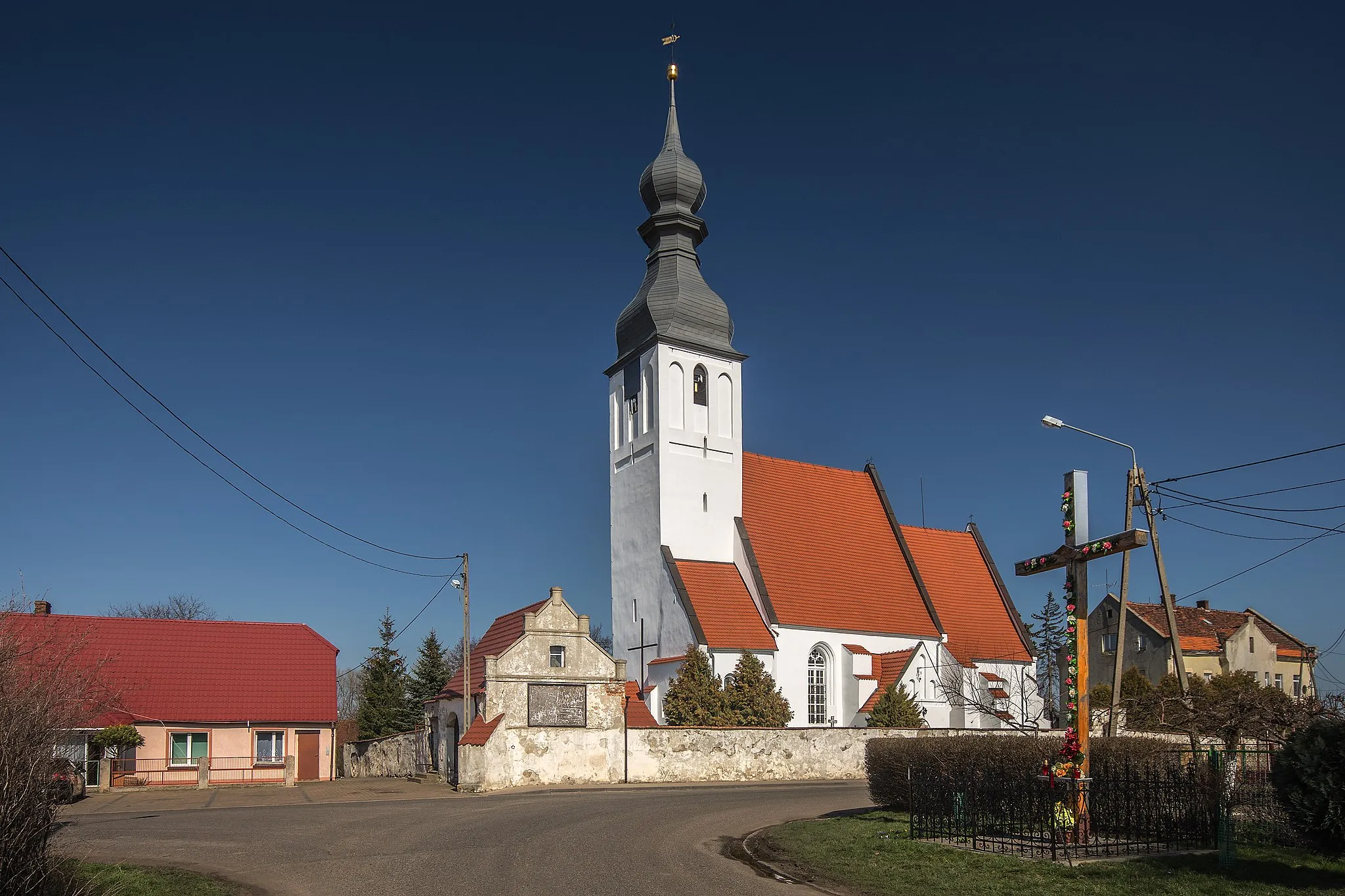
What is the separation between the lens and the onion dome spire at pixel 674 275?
41.3 metres

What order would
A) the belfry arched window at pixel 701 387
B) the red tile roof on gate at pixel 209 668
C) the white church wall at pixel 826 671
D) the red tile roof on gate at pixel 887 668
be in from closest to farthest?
1. the red tile roof on gate at pixel 209 668
2. the white church wall at pixel 826 671
3. the red tile roof on gate at pixel 887 668
4. the belfry arched window at pixel 701 387

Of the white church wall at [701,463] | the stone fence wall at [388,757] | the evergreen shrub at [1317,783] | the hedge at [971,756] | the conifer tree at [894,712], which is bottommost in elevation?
the stone fence wall at [388,757]

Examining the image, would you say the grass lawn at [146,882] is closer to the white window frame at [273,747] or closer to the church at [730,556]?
the white window frame at [273,747]

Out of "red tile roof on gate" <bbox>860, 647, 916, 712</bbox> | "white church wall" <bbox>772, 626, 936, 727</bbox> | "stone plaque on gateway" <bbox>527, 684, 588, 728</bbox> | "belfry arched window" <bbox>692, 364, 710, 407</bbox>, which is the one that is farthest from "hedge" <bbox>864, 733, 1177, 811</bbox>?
"belfry arched window" <bbox>692, 364, 710, 407</bbox>

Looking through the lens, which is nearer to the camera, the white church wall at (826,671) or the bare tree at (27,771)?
the bare tree at (27,771)

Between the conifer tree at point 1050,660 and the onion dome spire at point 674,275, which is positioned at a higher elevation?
the onion dome spire at point 674,275

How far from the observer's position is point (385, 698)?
50.1 meters

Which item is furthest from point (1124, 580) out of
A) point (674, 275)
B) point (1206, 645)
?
point (1206, 645)

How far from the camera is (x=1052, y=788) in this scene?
14.4 metres

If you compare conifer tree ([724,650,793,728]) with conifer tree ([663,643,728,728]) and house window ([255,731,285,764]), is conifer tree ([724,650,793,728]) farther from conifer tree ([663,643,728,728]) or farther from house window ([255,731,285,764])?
house window ([255,731,285,764])

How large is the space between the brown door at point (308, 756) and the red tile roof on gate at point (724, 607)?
13.2m

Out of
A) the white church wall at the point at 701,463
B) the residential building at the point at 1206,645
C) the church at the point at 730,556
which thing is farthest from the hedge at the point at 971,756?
the residential building at the point at 1206,645

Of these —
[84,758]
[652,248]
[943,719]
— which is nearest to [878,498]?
[943,719]

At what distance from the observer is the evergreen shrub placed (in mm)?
10641
